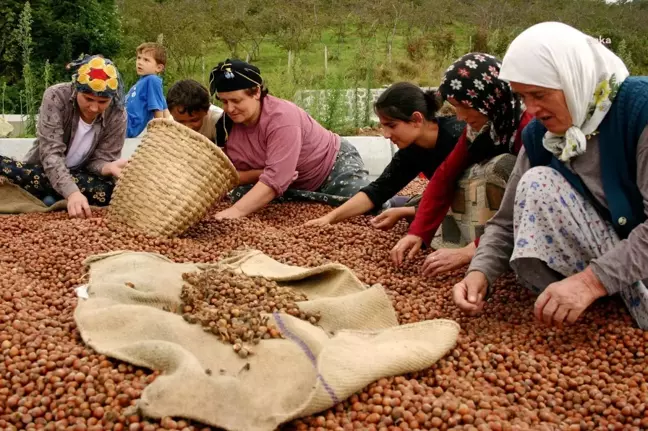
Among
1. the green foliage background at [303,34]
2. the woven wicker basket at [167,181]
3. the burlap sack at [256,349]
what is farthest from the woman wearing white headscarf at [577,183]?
the green foliage background at [303,34]

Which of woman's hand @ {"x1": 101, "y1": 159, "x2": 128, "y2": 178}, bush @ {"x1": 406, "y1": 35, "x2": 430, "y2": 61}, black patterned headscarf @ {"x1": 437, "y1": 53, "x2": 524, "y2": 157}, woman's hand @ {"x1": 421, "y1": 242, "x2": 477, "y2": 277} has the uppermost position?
black patterned headscarf @ {"x1": 437, "y1": 53, "x2": 524, "y2": 157}

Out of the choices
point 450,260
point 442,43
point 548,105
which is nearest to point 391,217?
point 450,260


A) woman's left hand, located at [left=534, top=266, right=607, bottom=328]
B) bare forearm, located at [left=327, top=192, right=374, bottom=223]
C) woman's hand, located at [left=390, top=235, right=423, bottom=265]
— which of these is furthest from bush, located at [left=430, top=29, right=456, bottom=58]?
woman's left hand, located at [left=534, top=266, right=607, bottom=328]

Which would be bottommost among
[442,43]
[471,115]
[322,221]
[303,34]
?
[303,34]

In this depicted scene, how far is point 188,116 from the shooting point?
4.84 m

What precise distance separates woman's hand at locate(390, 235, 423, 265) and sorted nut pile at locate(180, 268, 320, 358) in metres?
0.77

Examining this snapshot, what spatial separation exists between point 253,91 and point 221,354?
260 centimetres

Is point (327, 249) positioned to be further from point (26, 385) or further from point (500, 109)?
point (26, 385)

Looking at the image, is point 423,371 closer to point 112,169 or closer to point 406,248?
point 406,248

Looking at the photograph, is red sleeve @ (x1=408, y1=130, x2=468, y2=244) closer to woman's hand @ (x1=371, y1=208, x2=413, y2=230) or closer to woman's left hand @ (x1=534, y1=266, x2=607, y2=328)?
woman's hand @ (x1=371, y1=208, x2=413, y2=230)

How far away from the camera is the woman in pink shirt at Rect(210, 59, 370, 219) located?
14.4ft

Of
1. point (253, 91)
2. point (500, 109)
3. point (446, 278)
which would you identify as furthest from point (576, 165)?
point (253, 91)

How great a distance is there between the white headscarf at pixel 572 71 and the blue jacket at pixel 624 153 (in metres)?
0.04

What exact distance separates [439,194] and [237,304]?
132 cm
